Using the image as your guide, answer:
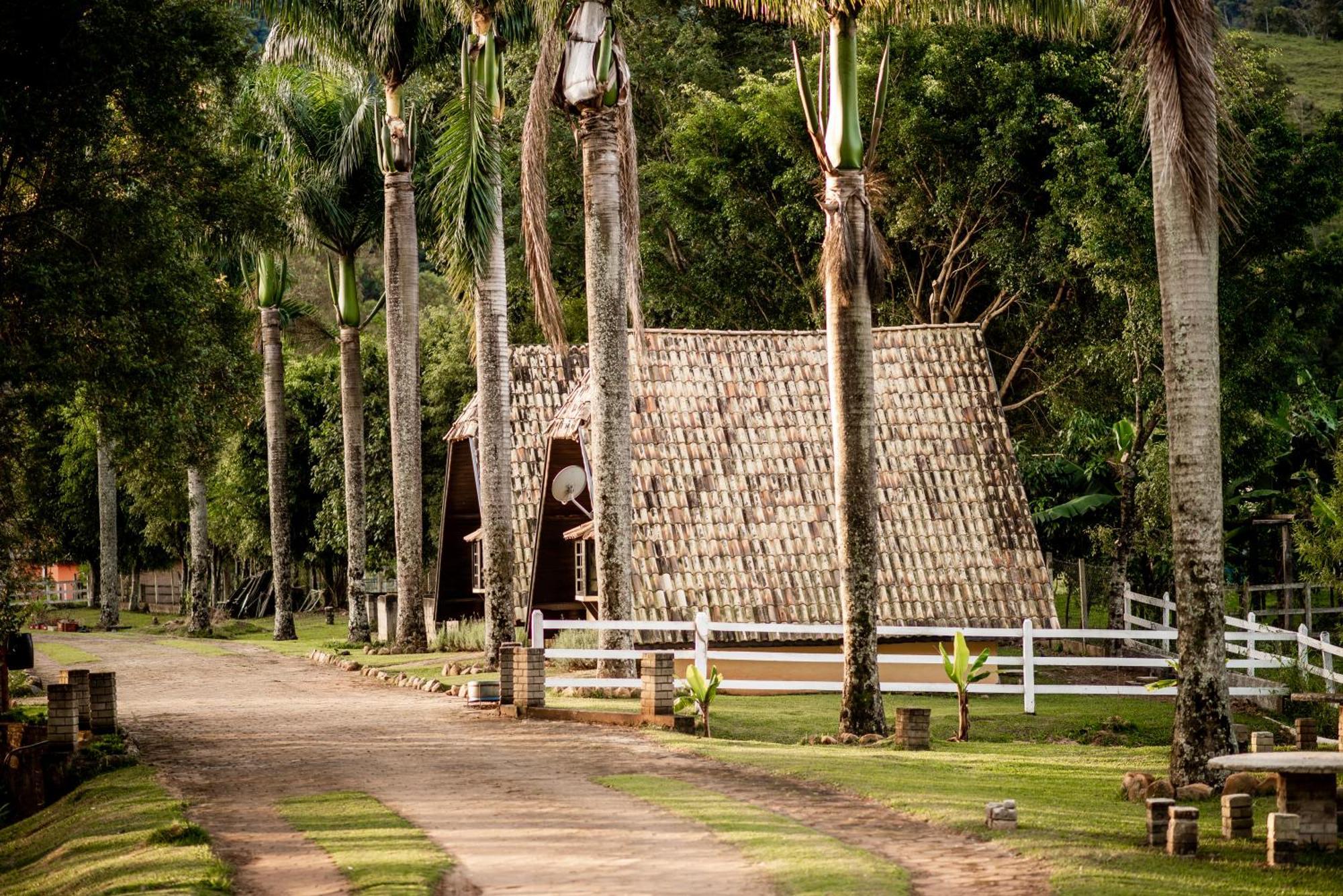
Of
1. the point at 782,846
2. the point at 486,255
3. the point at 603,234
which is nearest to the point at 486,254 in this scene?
the point at 486,255

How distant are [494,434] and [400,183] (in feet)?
25.9

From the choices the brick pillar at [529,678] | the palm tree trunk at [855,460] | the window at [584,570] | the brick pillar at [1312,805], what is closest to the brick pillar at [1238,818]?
the brick pillar at [1312,805]

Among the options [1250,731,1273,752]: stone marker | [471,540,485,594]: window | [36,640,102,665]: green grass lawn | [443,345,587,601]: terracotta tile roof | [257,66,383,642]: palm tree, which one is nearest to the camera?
[1250,731,1273,752]: stone marker

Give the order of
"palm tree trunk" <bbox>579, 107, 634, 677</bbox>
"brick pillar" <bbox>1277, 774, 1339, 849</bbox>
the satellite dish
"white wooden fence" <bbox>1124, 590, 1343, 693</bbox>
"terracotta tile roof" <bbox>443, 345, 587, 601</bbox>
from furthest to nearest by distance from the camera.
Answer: "terracotta tile roof" <bbox>443, 345, 587, 601</bbox> → the satellite dish → "white wooden fence" <bbox>1124, 590, 1343, 693</bbox> → "palm tree trunk" <bbox>579, 107, 634, 677</bbox> → "brick pillar" <bbox>1277, 774, 1339, 849</bbox>

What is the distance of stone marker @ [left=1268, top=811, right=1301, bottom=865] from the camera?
10547 mm

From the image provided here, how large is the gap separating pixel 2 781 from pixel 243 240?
8142 mm

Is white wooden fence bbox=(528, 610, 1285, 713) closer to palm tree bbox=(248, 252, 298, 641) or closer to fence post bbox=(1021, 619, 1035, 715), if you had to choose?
fence post bbox=(1021, 619, 1035, 715)

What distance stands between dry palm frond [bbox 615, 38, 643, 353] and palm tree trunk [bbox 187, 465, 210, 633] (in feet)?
74.8

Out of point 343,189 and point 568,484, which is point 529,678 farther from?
point 343,189

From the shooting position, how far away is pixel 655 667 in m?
18.6

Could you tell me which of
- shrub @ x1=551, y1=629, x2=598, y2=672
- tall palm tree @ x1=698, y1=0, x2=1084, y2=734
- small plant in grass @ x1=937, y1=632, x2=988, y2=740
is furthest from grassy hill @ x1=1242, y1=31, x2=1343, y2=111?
small plant in grass @ x1=937, y1=632, x2=988, y2=740

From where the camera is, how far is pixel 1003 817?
38.3 ft

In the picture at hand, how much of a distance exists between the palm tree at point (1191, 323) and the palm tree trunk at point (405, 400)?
775 inches

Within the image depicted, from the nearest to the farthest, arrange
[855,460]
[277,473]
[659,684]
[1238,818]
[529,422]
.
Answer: [1238,818]
[855,460]
[659,684]
[529,422]
[277,473]
